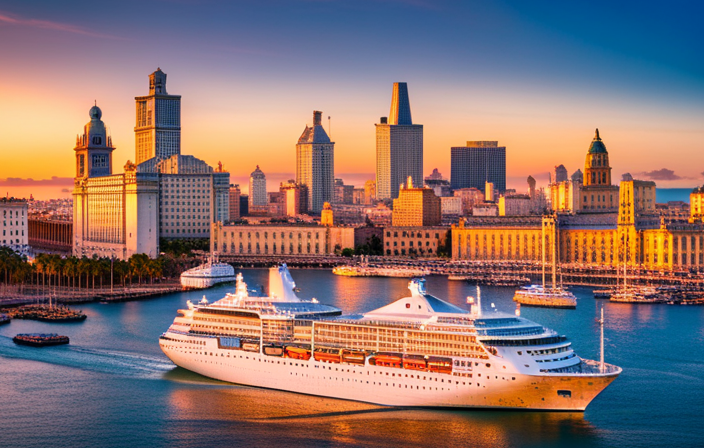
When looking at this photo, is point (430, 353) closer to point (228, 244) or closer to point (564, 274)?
point (564, 274)

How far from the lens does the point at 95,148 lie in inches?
4250

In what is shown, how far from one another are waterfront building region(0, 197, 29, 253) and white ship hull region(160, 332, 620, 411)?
2033 inches

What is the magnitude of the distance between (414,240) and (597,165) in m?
20.9

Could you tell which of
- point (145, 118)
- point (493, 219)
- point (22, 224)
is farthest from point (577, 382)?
point (145, 118)

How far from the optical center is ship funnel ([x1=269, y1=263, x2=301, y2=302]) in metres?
36.9

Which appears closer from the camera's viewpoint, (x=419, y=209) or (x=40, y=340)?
(x=40, y=340)

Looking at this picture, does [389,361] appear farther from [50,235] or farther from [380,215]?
[380,215]

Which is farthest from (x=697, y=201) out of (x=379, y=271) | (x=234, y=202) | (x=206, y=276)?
(x=234, y=202)

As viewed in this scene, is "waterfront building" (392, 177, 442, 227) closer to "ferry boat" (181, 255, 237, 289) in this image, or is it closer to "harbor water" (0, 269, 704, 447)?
"ferry boat" (181, 255, 237, 289)

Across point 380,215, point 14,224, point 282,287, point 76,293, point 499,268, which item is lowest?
point 76,293

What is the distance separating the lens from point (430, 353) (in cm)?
3247

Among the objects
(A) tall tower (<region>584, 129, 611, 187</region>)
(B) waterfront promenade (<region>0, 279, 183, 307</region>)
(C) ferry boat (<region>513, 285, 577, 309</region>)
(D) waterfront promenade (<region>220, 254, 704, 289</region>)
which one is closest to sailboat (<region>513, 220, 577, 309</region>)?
(C) ferry boat (<region>513, 285, 577, 309</region>)

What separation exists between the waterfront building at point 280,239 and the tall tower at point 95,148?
45.2 ft

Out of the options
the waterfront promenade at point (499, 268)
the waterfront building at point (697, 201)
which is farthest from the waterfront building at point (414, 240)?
the waterfront building at point (697, 201)
